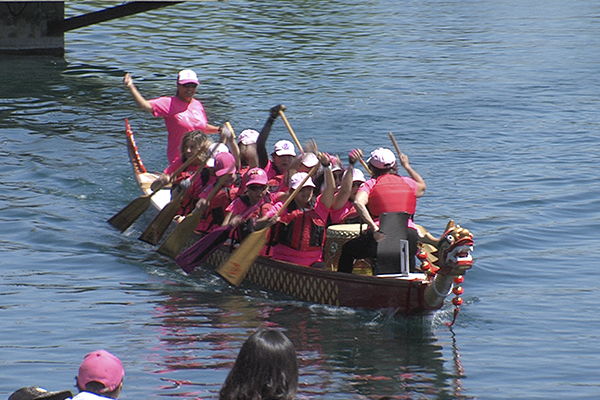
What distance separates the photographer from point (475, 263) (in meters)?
10.6

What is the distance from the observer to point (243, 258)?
29.6 ft

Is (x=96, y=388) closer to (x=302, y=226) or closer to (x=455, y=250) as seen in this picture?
(x=455, y=250)

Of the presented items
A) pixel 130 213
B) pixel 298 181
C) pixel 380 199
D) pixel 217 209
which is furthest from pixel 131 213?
pixel 380 199

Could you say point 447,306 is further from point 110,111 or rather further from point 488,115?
point 110,111

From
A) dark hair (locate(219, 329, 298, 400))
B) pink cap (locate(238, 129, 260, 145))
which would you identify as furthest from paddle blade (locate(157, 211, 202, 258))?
dark hair (locate(219, 329, 298, 400))

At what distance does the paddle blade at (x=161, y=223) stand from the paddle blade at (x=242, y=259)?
1.75 m

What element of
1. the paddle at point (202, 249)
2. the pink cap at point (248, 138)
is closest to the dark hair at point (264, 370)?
the paddle at point (202, 249)

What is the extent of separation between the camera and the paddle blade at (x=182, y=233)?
10.1 metres

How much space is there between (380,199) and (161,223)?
11.2 feet

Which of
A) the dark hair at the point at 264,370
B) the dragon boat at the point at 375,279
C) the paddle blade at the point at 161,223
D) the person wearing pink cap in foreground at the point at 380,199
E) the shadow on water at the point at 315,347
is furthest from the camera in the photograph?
the paddle blade at the point at 161,223

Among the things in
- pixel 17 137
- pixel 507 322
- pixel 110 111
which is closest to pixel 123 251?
pixel 507 322

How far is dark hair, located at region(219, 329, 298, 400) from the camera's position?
334 centimetres

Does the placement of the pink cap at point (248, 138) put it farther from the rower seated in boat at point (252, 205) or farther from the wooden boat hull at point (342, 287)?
the wooden boat hull at point (342, 287)

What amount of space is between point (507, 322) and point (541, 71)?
46.9 feet
